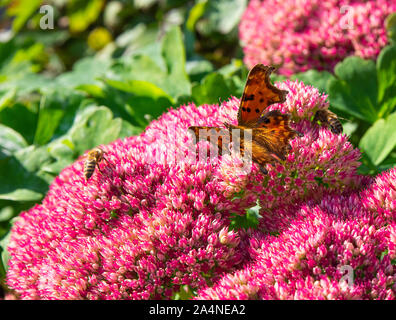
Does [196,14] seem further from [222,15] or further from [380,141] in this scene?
[380,141]

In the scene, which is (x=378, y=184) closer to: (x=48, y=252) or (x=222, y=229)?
(x=222, y=229)

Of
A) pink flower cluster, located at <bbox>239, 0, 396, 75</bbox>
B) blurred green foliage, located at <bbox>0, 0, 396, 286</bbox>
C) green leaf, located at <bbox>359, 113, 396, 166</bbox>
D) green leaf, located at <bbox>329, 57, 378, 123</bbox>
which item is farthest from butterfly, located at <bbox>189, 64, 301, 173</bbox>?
pink flower cluster, located at <bbox>239, 0, 396, 75</bbox>

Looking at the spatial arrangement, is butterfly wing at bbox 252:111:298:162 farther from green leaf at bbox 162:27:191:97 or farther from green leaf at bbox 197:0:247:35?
green leaf at bbox 197:0:247:35

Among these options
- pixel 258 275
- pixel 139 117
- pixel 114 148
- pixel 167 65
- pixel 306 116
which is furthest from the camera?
pixel 167 65

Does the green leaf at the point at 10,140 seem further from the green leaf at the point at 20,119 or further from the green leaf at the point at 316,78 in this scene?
the green leaf at the point at 316,78

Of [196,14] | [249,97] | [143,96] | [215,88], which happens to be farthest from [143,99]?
[196,14]

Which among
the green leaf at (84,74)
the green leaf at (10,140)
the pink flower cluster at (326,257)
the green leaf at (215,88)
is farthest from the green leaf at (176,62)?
the pink flower cluster at (326,257)

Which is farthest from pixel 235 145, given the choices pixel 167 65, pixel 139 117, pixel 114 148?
pixel 167 65
